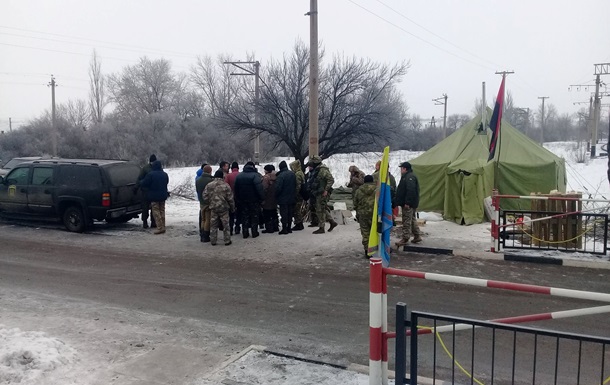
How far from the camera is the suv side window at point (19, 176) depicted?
549 inches

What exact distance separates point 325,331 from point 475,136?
1203cm

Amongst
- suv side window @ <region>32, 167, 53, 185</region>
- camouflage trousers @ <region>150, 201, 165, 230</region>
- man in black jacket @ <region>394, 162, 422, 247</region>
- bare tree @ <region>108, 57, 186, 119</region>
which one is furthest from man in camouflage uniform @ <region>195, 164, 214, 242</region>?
bare tree @ <region>108, 57, 186, 119</region>

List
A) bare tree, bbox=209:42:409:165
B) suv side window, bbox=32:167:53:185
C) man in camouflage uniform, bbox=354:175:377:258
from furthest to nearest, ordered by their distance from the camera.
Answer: bare tree, bbox=209:42:409:165
suv side window, bbox=32:167:53:185
man in camouflage uniform, bbox=354:175:377:258

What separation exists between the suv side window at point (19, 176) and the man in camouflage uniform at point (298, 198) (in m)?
7.19

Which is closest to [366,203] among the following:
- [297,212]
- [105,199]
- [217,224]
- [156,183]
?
[297,212]

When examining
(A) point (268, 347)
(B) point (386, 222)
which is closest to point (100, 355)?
(A) point (268, 347)

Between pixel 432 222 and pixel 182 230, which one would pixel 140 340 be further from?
pixel 432 222

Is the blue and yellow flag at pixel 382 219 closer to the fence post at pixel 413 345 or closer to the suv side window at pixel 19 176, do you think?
the fence post at pixel 413 345

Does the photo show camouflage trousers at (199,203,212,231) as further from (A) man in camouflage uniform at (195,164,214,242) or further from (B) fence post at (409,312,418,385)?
(B) fence post at (409,312,418,385)

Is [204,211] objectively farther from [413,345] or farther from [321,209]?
[413,345]

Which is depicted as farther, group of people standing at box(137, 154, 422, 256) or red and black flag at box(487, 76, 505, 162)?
red and black flag at box(487, 76, 505, 162)

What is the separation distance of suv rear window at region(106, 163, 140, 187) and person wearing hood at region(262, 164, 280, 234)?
365 cm

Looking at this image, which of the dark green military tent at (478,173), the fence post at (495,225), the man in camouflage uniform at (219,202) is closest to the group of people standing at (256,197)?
the man in camouflage uniform at (219,202)

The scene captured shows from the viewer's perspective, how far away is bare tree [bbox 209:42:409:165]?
74.0ft
